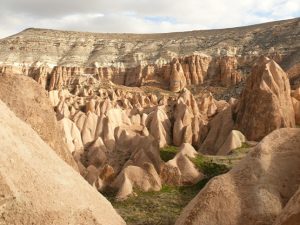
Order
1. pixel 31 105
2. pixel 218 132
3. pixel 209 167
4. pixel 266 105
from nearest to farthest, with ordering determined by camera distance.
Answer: pixel 31 105, pixel 209 167, pixel 266 105, pixel 218 132

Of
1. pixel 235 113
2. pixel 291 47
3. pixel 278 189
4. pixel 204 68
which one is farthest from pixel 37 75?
pixel 278 189

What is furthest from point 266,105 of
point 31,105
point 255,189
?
point 255,189

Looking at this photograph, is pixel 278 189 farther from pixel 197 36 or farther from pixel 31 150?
pixel 197 36

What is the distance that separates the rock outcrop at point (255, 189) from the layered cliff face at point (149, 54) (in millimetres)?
64977

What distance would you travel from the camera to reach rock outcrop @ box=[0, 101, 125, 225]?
739 cm

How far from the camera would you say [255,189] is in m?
8.87

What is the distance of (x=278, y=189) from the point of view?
8883 millimetres

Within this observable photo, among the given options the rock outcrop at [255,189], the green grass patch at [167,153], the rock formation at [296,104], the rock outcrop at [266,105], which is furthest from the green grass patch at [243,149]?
the rock outcrop at [255,189]

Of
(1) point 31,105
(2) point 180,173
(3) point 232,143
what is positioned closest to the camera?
(1) point 31,105

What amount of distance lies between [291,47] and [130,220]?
69183mm

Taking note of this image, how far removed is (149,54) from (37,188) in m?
87.9

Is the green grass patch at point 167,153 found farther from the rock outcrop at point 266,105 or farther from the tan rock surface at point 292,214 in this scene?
the tan rock surface at point 292,214

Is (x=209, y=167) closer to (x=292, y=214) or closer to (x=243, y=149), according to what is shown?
(x=243, y=149)

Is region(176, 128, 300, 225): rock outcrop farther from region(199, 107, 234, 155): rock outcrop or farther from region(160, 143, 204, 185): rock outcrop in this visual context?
region(199, 107, 234, 155): rock outcrop
